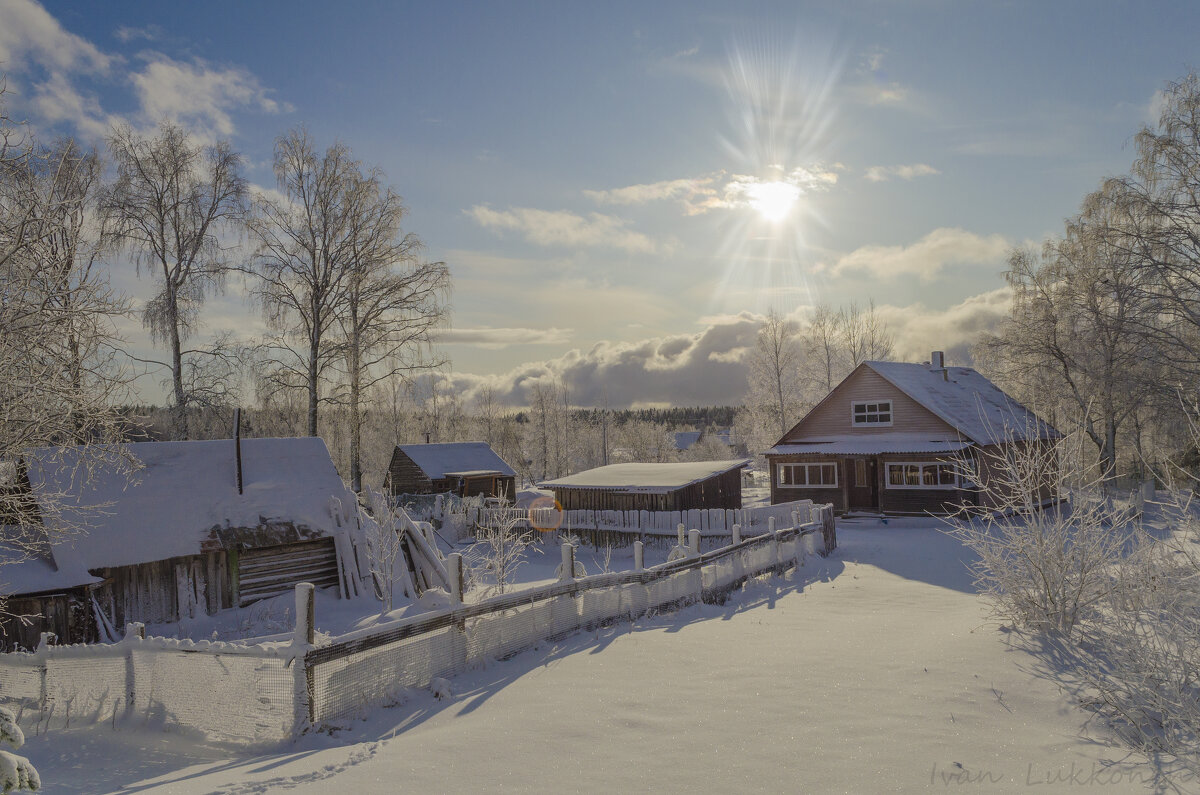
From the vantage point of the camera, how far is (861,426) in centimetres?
3055

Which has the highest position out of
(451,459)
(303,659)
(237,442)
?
(237,442)

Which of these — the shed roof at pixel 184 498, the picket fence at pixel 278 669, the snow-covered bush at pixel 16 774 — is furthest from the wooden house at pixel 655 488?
the snow-covered bush at pixel 16 774

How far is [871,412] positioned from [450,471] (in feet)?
66.4

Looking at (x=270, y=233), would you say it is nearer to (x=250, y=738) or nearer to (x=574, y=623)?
(x=574, y=623)

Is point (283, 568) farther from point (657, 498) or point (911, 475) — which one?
point (911, 475)

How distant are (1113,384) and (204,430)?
33.1m

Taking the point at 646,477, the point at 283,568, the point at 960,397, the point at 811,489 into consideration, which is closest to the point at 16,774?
the point at 283,568

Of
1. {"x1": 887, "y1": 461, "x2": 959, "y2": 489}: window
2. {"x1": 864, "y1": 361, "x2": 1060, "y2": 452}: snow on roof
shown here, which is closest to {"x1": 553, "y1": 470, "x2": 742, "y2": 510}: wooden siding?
{"x1": 887, "y1": 461, "x2": 959, "y2": 489}: window

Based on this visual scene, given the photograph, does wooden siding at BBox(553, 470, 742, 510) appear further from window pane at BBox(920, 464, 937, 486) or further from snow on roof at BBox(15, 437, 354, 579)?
snow on roof at BBox(15, 437, 354, 579)

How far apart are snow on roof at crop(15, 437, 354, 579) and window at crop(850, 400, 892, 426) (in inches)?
873

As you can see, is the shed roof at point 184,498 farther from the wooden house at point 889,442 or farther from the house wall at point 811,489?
the house wall at point 811,489

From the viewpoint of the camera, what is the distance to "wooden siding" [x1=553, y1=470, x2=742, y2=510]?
25859 mm

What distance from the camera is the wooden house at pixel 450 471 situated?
3559 cm

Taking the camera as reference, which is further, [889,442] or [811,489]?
[811,489]
